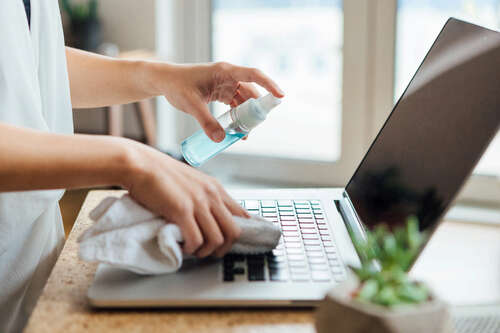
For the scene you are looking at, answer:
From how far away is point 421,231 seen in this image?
0.58 metres

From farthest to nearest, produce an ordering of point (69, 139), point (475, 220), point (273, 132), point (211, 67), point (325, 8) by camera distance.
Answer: point (273, 132) < point (325, 8) < point (475, 220) < point (211, 67) < point (69, 139)

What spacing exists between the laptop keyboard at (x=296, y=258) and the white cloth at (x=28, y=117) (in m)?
0.30

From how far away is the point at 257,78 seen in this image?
31.2 inches

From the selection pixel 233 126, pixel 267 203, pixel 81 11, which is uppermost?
pixel 81 11

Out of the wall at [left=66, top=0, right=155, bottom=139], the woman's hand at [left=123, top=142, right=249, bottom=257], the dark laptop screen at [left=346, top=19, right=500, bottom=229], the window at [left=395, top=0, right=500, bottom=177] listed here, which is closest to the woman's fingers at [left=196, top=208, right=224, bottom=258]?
the woman's hand at [left=123, top=142, right=249, bottom=257]

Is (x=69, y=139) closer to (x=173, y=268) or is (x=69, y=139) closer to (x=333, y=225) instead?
(x=173, y=268)

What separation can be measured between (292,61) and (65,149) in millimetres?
1742

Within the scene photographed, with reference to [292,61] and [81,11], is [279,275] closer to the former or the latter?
[292,61]

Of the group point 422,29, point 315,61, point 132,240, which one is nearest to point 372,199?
point 132,240

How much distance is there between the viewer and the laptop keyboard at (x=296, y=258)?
1.87ft

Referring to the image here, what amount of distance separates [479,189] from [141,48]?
137 centimetres

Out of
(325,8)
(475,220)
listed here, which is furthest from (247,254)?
(325,8)

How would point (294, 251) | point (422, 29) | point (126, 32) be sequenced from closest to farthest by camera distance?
1. point (294, 251)
2. point (422, 29)
3. point (126, 32)

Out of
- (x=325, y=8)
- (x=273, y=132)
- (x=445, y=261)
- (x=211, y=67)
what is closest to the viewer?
(x=211, y=67)
